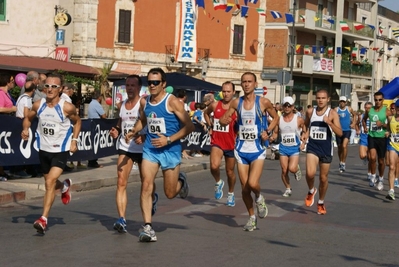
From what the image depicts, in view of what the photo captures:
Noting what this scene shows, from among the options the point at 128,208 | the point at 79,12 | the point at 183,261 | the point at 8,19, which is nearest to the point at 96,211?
the point at 128,208

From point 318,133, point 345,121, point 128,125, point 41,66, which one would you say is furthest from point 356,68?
point 128,125

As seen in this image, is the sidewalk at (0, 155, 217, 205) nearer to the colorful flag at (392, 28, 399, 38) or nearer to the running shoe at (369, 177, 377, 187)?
the running shoe at (369, 177, 377, 187)

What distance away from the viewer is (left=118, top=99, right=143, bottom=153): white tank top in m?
10.4

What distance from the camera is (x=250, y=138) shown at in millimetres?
10898

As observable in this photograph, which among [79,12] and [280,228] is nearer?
[280,228]

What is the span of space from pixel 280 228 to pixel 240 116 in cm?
162

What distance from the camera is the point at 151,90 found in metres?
9.70

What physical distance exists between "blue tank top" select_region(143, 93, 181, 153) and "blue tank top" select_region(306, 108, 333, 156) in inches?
161

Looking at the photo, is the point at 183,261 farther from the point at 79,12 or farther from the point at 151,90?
the point at 79,12

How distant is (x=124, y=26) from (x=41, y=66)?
12.1 metres

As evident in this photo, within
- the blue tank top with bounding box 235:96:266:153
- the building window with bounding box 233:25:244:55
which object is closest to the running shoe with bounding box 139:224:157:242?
the blue tank top with bounding box 235:96:266:153

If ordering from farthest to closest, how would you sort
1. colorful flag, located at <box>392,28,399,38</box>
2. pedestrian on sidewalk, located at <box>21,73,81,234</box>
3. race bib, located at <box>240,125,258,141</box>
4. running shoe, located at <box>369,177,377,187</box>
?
colorful flag, located at <box>392,28,399,38</box> < running shoe, located at <box>369,177,377,187</box> < race bib, located at <box>240,125,258,141</box> < pedestrian on sidewalk, located at <box>21,73,81,234</box>

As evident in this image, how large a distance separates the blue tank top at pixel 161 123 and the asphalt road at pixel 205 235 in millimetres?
1104

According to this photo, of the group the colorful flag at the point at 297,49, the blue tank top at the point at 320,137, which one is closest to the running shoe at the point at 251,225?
the blue tank top at the point at 320,137
